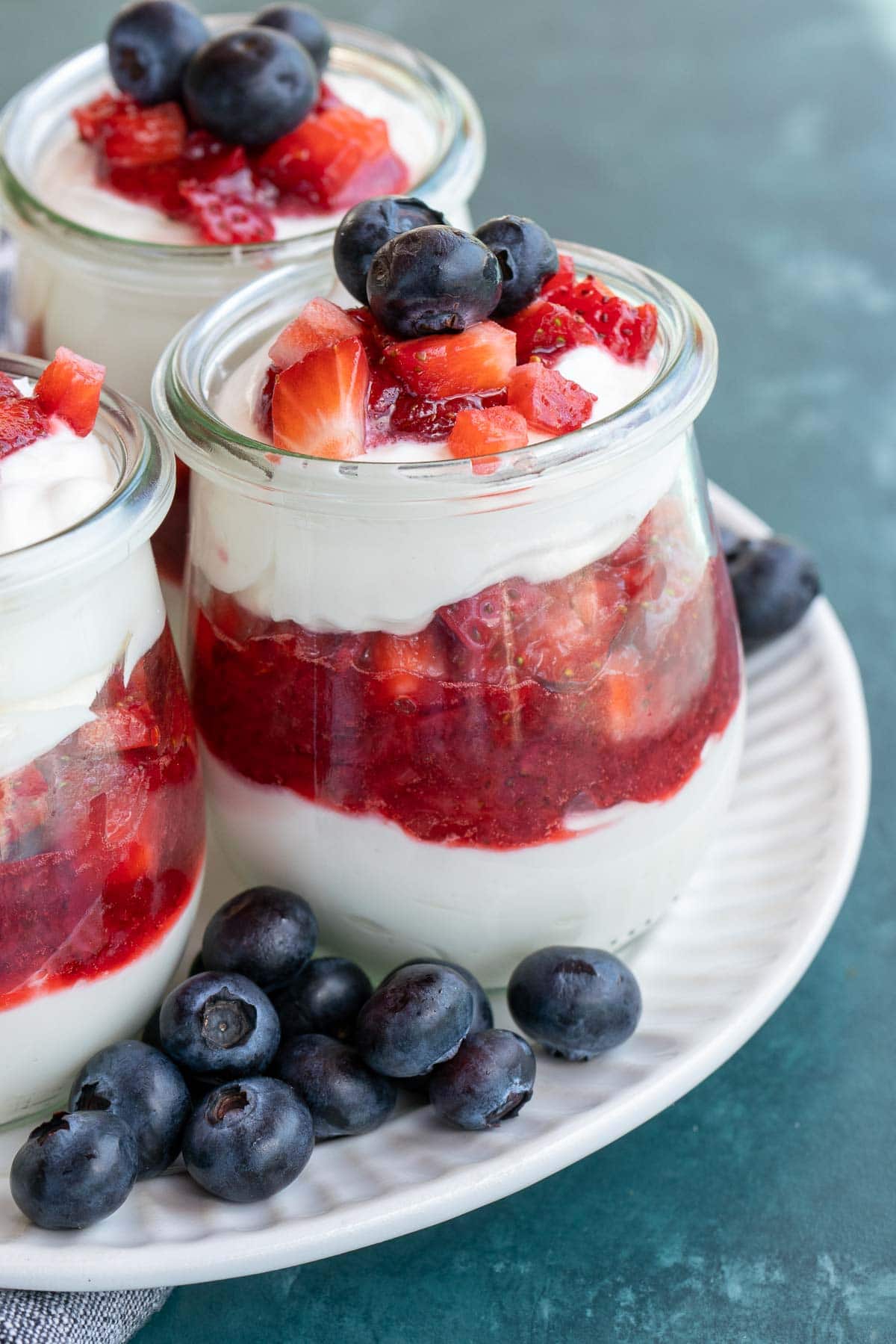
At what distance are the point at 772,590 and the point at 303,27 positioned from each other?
2.25 ft

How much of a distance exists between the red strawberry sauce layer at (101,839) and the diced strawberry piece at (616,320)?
379mm

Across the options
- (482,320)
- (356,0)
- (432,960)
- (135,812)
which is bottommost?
(356,0)

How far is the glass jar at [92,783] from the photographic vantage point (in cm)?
94

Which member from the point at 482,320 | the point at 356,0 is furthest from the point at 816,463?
the point at 356,0

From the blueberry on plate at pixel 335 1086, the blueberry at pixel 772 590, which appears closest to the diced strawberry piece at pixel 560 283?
the blueberry at pixel 772 590

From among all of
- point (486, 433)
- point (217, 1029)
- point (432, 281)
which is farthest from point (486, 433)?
point (217, 1029)

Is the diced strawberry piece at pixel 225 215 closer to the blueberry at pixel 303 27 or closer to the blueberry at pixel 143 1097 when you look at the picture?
the blueberry at pixel 303 27

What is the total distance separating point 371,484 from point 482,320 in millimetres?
169

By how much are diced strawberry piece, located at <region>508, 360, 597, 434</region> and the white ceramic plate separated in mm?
449

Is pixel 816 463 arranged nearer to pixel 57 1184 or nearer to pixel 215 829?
pixel 215 829

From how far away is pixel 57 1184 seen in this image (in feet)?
3.13

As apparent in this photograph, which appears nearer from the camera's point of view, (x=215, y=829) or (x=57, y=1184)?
(x=57, y=1184)

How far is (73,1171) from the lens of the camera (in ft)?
3.13

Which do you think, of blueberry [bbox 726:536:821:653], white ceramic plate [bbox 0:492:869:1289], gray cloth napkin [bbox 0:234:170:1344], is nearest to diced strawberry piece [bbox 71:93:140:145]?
blueberry [bbox 726:536:821:653]
